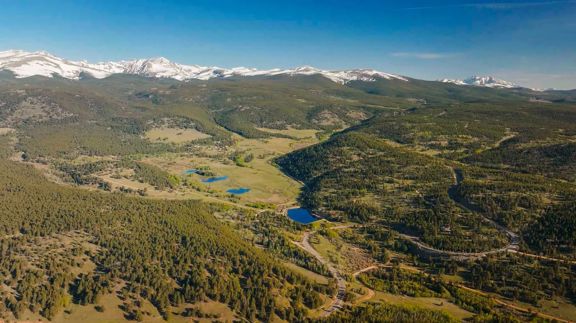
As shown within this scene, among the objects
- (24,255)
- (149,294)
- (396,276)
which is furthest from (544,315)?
(24,255)

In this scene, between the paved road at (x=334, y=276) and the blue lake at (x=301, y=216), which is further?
the blue lake at (x=301, y=216)

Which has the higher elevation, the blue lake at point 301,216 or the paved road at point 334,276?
the blue lake at point 301,216

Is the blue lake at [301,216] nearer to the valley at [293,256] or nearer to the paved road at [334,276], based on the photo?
the valley at [293,256]

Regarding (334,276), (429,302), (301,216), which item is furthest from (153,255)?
(429,302)

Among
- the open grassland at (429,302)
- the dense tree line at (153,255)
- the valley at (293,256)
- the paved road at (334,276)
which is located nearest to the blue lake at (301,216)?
the valley at (293,256)

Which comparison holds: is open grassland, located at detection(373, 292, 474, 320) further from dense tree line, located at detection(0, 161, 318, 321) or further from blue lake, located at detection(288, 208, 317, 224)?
blue lake, located at detection(288, 208, 317, 224)

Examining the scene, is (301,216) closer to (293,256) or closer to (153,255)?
(293,256)
